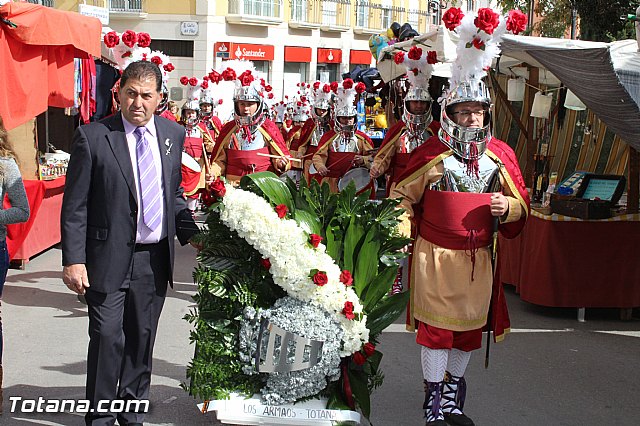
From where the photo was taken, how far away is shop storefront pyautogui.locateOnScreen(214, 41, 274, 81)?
34594 mm

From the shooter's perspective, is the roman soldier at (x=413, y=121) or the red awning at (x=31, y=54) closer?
the red awning at (x=31, y=54)

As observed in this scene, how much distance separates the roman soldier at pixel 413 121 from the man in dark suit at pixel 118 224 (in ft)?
13.4

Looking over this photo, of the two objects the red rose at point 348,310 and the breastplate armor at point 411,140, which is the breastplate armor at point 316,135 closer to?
the breastplate armor at point 411,140

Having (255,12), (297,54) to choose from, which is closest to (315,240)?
(255,12)

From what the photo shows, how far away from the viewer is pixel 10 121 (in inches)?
317

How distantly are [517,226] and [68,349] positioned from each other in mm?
3494

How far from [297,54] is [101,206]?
3578 cm

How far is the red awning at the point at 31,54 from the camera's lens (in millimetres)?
8062

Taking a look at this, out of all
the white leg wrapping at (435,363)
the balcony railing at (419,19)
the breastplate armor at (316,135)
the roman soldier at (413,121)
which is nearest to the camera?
the white leg wrapping at (435,363)

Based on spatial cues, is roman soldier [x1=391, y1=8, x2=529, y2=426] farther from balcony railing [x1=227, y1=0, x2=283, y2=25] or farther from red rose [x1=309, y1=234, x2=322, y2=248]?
balcony railing [x1=227, y1=0, x2=283, y2=25]

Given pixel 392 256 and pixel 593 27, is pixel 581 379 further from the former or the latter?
pixel 593 27

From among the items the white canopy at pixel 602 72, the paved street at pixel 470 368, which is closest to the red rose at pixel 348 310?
the paved street at pixel 470 368

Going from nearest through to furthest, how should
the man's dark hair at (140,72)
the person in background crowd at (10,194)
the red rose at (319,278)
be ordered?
the red rose at (319,278), the man's dark hair at (140,72), the person in background crowd at (10,194)

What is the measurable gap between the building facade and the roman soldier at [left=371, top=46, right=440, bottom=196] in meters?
16.9
